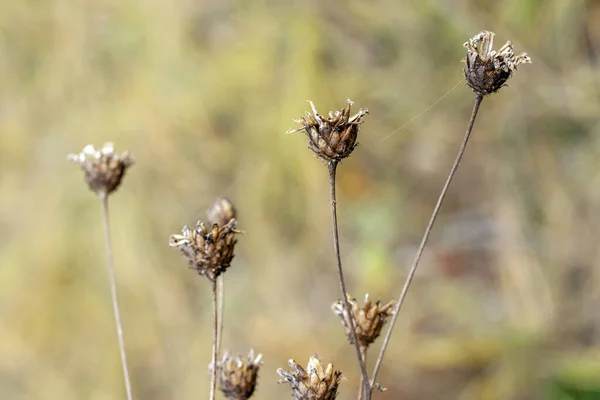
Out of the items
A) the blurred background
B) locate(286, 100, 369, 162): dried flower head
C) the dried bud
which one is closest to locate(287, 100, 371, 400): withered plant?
locate(286, 100, 369, 162): dried flower head

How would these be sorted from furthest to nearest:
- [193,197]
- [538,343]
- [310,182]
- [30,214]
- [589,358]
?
[30,214] < [193,197] < [310,182] < [538,343] < [589,358]

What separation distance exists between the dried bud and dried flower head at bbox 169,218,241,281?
0.32ft

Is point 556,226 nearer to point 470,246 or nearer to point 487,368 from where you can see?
point 470,246

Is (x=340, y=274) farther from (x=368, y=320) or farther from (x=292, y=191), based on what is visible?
(x=292, y=191)

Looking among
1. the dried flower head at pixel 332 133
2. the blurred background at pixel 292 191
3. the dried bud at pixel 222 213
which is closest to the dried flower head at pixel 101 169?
the dried bud at pixel 222 213

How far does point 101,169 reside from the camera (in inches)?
18.3

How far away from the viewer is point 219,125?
5.01ft

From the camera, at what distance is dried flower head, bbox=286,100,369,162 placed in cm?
31

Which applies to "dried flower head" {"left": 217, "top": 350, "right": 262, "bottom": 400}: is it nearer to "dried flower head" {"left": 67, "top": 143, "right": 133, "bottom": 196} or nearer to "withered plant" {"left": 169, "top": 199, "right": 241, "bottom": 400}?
"withered plant" {"left": 169, "top": 199, "right": 241, "bottom": 400}

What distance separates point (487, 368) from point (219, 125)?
Result: 86 cm

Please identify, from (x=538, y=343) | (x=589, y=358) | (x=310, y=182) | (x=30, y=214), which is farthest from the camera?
(x=30, y=214)

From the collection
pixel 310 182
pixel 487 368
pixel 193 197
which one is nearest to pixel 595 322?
pixel 487 368

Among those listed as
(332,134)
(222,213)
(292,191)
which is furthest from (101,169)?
(292,191)

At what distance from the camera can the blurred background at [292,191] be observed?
1.25 m
